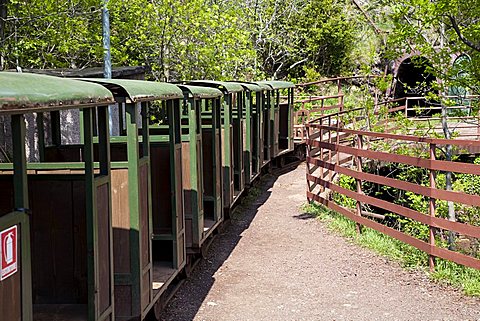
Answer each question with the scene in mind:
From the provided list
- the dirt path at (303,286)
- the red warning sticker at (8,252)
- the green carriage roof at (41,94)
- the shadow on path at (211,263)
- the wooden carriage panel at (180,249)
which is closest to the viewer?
the green carriage roof at (41,94)

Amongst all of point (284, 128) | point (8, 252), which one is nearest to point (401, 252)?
point (8, 252)

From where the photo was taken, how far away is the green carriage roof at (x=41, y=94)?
9.89 feet

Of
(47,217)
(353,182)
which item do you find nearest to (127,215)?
(47,217)

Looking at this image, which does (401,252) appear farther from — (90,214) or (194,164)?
(90,214)

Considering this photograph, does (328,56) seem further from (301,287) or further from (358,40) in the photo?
(301,287)

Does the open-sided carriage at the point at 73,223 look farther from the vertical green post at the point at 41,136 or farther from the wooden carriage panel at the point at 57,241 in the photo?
the vertical green post at the point at 41,136

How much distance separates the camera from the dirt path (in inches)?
271

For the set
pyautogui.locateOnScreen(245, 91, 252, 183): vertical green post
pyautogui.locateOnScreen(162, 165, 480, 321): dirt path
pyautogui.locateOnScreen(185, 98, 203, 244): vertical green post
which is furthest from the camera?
pyautogui.locateOnScreen(245, 91, 252, 183): vertical green post

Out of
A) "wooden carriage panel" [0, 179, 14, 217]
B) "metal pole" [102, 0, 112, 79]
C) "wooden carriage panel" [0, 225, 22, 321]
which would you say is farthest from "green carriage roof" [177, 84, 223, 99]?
"wooden carriage panel" [0, 225, 22, 321]

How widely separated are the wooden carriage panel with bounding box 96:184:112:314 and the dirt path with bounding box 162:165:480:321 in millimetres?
1891

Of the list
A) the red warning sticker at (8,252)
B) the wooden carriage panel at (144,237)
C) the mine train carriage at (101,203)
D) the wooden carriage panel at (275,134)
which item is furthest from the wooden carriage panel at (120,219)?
A: the wooden carriage panel at (275,134)

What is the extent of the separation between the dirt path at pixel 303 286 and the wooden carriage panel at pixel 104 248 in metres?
1.89

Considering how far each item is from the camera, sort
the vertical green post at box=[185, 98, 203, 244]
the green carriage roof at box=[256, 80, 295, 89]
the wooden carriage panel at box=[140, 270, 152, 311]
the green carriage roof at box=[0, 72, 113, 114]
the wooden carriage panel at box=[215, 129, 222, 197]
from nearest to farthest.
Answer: the green carriage roof at box=[0, 72, 113, 114]
the wooden carriage panel at box=[140, 270, 152, 311]
the vertical green post at box=[185, 98, 203, 244]
the wooden carriage panel at box=[215, 129, 222, 197]
the green carriage roof at box=[256, 80, 295, 89]

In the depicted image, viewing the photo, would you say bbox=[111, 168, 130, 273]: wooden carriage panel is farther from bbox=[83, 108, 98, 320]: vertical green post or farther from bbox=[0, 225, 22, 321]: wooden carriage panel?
bbox=[0, 225, 22, 321]: wooden carriage panel
